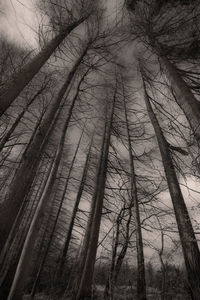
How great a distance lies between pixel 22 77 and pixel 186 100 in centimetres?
366

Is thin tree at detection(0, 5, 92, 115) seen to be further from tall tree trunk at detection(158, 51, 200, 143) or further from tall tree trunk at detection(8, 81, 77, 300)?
tall tree trunk at detection(158, 51, 200, 143)

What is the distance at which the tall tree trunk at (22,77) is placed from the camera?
4152mm

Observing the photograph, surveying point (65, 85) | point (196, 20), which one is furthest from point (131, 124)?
point (196, 20)

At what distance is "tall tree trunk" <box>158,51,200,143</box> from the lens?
353cm

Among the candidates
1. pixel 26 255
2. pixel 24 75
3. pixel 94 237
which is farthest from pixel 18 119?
pixel 26 255

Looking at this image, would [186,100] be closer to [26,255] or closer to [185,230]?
[185,230]

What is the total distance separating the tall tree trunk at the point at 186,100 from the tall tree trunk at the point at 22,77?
3323mm

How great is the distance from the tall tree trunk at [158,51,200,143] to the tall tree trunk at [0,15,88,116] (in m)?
3.32

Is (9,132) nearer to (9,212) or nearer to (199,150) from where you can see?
(9,212)

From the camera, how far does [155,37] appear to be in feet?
19.6

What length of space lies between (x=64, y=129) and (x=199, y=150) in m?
4.85

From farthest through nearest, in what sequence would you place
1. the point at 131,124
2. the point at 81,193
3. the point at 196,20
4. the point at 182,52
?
the point at 81,193 < the point at 131,124 < the point at 182,52 < the point at 196,20

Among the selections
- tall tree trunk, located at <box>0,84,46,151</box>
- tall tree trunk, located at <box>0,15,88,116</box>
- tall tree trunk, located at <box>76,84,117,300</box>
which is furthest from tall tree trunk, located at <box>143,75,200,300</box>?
tall tree trunk, located at <box>0,84,46,151</box>

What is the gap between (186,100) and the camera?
12.9 ft
